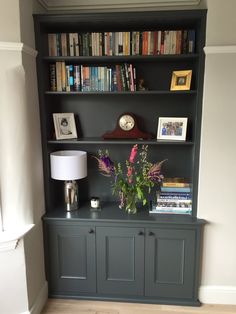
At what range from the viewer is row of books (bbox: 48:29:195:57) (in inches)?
86.5

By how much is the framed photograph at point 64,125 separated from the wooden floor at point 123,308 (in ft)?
4.72

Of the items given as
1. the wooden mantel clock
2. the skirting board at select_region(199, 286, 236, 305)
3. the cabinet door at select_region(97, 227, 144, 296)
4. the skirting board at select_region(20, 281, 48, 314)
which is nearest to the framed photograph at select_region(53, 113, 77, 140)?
the wooden mantel clock

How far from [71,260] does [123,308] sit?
59 cm

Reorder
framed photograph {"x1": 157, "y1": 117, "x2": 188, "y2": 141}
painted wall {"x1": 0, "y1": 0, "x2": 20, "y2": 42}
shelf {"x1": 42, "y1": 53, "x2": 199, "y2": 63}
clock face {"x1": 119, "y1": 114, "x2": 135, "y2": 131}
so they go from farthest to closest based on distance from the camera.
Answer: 1. clock face {"x1": 119, "y1": 114, "x2": 135, "y2": 131}
2. framed photograph {"x1": 157, "y1": 117, "x2": 188, "y2": 141}
3. shelf {"x1": 42, "y1": 53, "x2": 199, "y2": 63}
4. painted wall {"x1": 0, "y1": 0, "x2": 20, "y2": 42}

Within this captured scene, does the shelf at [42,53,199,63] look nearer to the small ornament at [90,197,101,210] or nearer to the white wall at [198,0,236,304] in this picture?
the white wall at [198,0,236,304]

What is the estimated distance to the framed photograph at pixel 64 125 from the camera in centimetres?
238

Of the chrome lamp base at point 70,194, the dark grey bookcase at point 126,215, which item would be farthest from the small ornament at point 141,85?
the chrome lamp base at point 70,194

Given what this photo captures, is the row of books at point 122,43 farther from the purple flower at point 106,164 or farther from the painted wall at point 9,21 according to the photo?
the purple flower at point 106,164

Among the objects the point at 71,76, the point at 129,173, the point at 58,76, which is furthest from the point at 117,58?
the point at 129,173

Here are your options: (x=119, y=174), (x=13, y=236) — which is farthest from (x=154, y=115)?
(x=13, y=236)

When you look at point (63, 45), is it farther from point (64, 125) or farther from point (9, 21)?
point (64, 125)

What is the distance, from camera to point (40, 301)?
7.37 ft

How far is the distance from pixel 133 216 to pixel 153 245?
0.93 feet

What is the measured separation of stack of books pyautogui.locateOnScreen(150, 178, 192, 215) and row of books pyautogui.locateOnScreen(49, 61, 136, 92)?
895 mm
